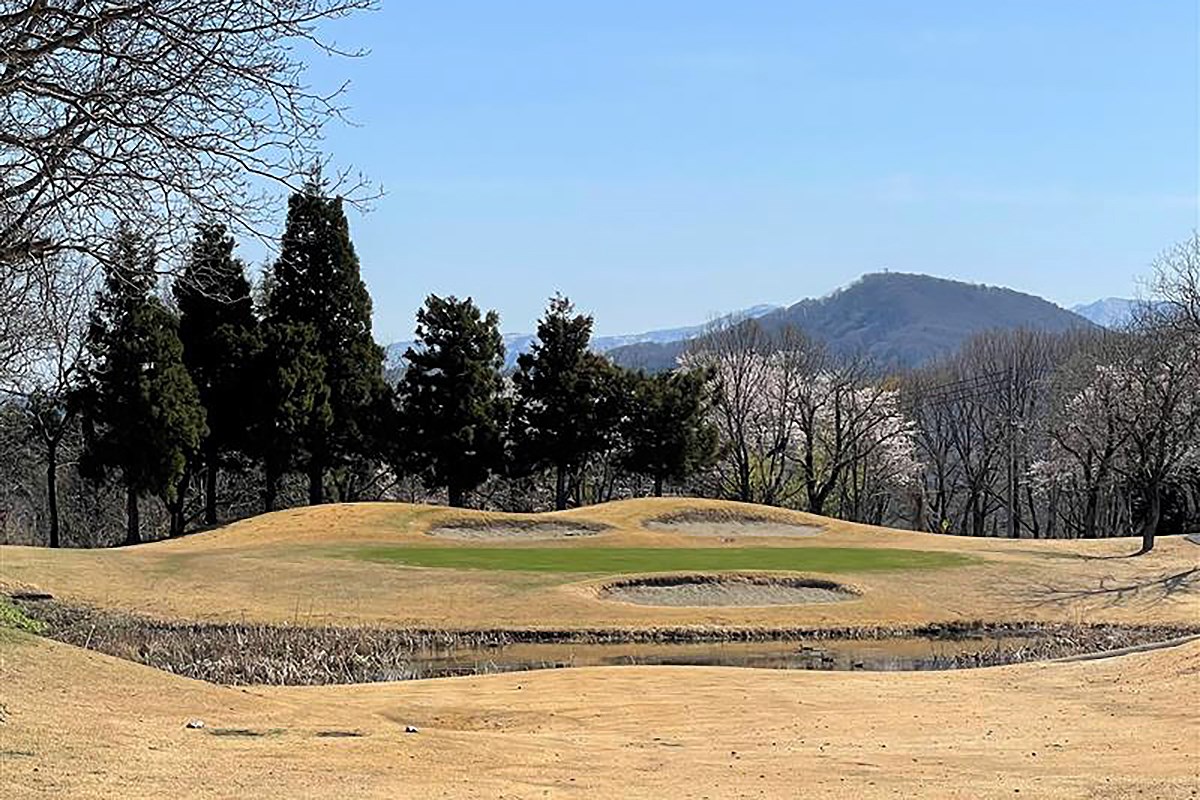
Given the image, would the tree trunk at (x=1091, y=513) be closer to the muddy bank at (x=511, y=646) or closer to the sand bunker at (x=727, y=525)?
the sand bunker at (x=727, y=525)

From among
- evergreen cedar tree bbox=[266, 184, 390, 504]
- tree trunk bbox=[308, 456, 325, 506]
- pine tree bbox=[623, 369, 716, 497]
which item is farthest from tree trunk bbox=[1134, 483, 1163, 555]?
tree trunk bbox=[308, 456, 325, 506]

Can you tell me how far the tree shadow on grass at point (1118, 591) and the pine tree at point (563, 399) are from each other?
74.1ft

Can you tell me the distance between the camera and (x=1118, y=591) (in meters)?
31.6

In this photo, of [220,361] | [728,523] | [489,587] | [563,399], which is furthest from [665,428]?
[489,587]

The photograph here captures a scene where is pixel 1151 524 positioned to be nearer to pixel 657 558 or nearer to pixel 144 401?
pixel 657 558

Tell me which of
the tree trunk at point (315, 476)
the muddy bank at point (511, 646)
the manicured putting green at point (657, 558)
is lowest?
the muddy bank at point (511, 646)

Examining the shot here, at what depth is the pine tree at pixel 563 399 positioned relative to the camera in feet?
168

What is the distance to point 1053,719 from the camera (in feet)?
43.6

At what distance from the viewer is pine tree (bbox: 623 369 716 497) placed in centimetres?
5222

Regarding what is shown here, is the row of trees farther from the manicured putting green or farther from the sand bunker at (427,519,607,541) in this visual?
the manicured putting green

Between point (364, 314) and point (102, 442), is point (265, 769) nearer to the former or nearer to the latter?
point (102, 442)

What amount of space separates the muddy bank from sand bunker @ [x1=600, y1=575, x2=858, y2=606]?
2845 millimetres

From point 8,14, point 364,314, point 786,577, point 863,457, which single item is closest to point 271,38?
point 8,14

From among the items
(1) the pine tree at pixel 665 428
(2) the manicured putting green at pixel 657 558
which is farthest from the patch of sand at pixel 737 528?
(1) the pine tree at pixel 665 428
